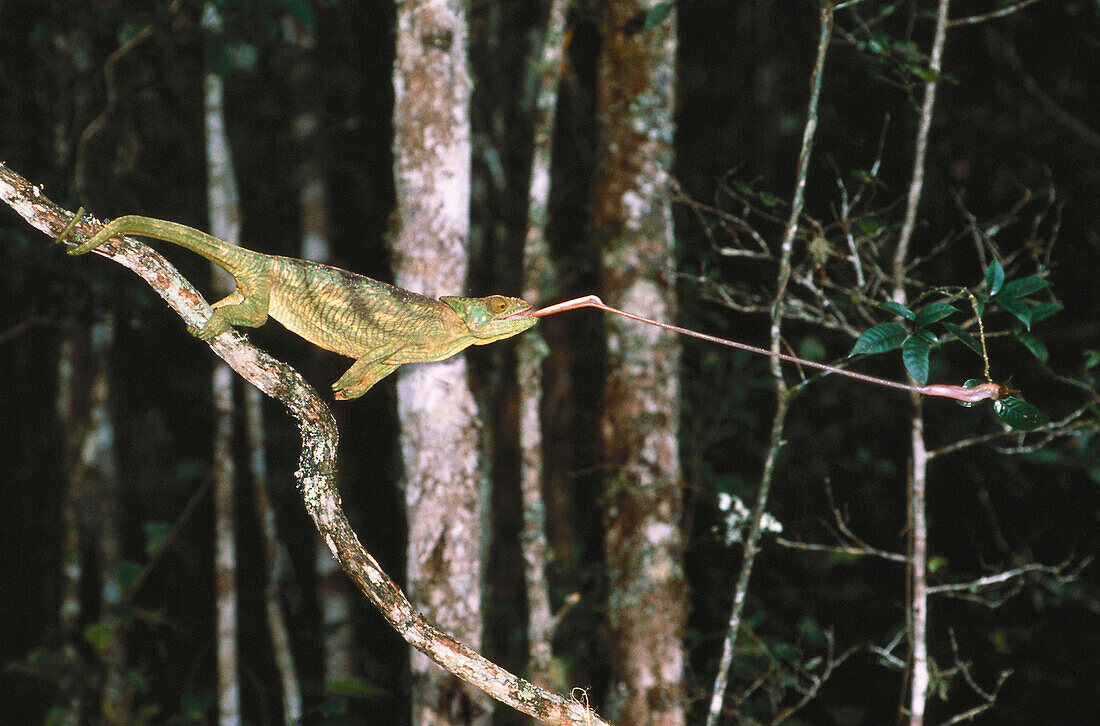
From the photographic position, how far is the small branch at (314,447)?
995 millimetres

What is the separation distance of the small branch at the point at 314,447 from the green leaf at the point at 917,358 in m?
0.88

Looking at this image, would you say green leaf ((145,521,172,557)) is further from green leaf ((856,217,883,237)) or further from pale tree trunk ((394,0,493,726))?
green leaf ((856,217,883,237))

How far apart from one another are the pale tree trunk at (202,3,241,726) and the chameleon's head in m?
3.39

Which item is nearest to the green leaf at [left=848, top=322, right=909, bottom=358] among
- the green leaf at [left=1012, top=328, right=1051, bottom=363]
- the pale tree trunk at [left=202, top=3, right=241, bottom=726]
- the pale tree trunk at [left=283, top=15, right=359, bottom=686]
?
the green leaf at [left=1012, top=328, right=1051, bottom=363]

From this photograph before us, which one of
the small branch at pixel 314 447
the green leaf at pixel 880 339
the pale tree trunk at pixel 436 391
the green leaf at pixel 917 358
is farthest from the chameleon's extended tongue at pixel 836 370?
the pale tree trunk at pixel 436 391

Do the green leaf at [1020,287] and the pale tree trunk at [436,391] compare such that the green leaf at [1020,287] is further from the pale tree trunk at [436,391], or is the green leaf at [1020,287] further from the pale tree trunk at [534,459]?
the pale tree trunk at [534,459]

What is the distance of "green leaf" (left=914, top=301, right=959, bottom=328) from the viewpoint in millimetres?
1482

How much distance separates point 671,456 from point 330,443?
242 centimetres

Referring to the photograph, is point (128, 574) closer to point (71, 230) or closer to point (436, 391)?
point (436, 391)

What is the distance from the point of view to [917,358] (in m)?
1.51

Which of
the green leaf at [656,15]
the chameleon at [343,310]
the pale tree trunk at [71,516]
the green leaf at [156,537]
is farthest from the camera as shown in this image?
the green leaf at [156,537]

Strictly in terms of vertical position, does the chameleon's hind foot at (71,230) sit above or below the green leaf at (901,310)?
below

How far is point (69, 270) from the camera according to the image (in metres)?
4.34

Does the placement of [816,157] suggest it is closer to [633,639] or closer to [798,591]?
[798,591]
